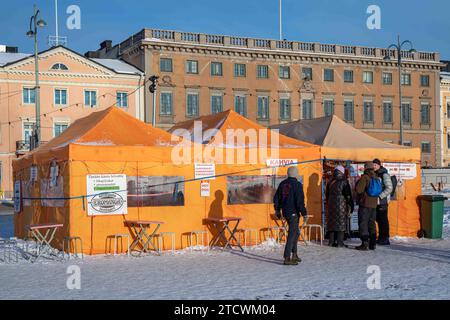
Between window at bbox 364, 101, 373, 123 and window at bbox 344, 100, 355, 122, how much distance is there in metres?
1.31

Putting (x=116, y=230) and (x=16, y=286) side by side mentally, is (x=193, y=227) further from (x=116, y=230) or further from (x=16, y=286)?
(x=16, y=286)

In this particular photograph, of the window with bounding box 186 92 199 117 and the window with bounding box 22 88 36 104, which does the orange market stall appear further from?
the window with bounding box 186 92 199 117

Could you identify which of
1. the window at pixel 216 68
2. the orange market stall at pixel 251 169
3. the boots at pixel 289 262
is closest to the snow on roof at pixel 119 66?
the window at pixel 216 68

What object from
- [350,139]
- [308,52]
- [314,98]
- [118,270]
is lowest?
[118,270]

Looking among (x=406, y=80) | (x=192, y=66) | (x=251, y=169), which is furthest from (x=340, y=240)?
(x=406, y=80)

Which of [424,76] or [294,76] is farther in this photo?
[424,76]

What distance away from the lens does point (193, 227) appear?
42.2 feet

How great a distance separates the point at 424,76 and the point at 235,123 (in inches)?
1879

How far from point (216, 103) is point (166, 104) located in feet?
13.5

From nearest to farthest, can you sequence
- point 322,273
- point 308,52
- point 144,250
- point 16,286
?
point 16,286
point 322,273
point 144,250
point 308,52

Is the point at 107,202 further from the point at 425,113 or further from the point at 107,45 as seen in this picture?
the point at 425,113

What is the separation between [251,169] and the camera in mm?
13523
